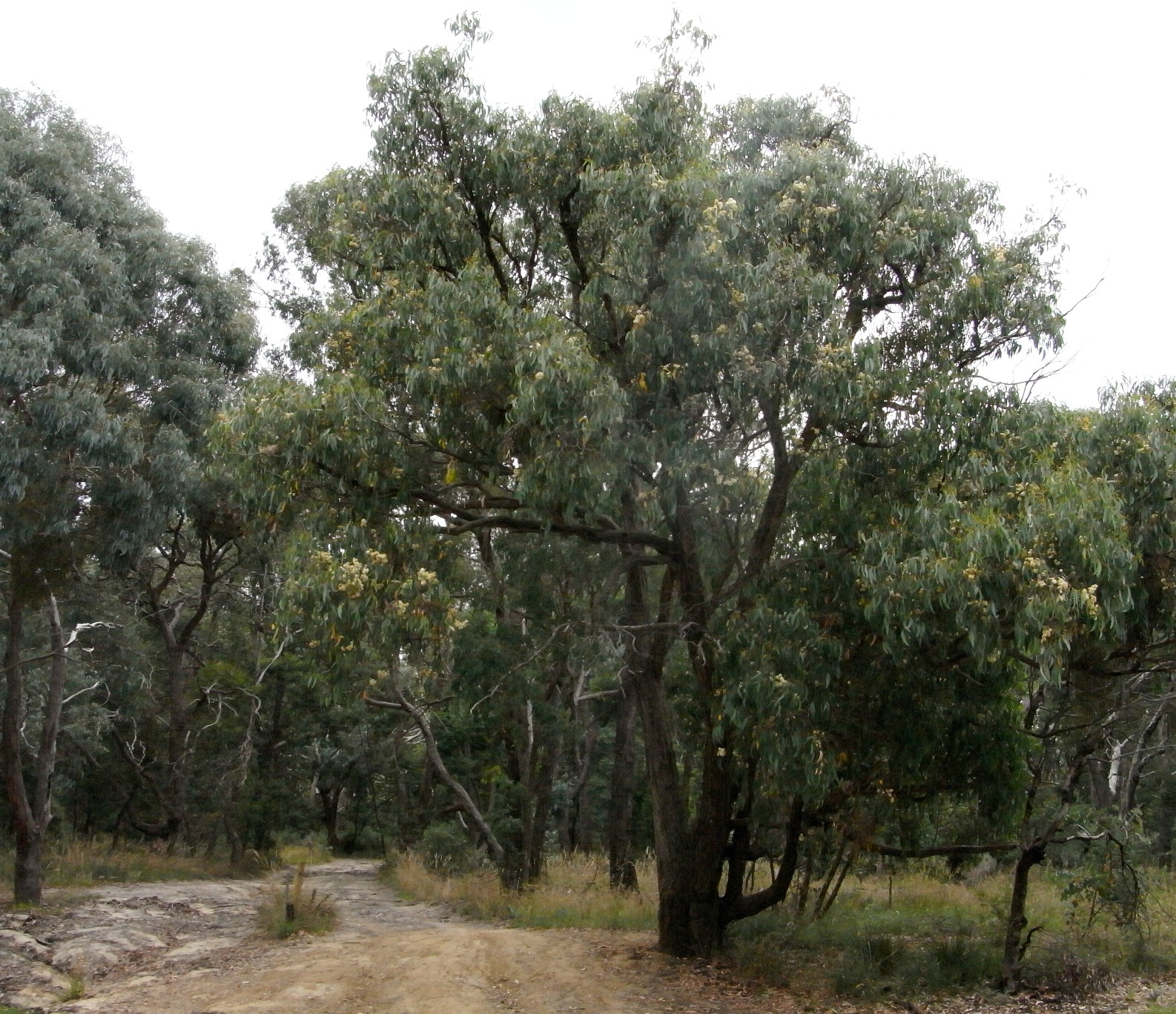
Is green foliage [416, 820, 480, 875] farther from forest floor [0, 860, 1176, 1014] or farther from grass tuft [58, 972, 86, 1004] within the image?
grass tuft [58, 972, 86, 1004]

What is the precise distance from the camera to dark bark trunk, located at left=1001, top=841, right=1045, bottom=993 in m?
9.53

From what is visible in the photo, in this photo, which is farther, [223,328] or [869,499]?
[223,328]

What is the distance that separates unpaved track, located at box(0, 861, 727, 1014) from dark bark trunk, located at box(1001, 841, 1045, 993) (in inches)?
107

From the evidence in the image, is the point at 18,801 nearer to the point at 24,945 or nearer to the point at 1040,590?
the point at 24,945

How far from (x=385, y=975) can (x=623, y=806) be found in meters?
9.12

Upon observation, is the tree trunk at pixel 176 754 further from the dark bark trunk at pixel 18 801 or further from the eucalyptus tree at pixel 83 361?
the dark bark trunk at pixel 18 801

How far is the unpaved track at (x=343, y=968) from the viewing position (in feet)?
31.4

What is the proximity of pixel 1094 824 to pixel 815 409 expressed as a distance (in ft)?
14.7

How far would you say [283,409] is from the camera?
8.76 m

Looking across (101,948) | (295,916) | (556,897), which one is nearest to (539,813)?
(556,897)

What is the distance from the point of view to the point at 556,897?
1585 cm

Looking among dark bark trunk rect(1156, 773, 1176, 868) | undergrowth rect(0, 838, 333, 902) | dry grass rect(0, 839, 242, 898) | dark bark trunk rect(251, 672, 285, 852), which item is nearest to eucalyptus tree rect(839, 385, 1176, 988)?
undergrowth rect(0, 838, 333, 902)

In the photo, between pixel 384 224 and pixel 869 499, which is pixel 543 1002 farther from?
pixel 384 224

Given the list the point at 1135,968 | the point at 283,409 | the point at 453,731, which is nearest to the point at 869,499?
the point at 283,409
